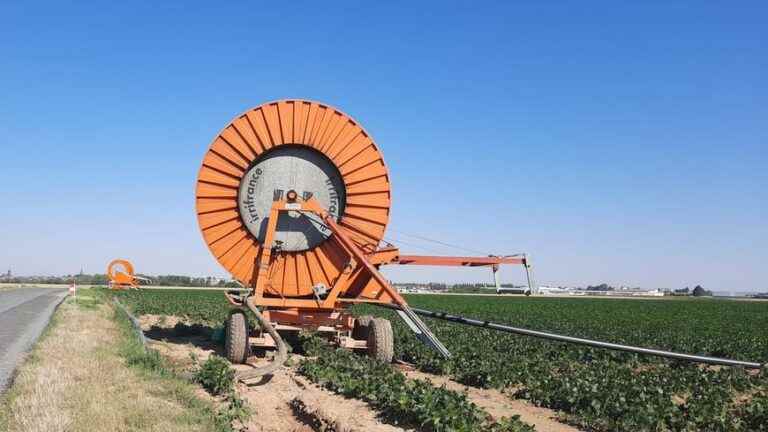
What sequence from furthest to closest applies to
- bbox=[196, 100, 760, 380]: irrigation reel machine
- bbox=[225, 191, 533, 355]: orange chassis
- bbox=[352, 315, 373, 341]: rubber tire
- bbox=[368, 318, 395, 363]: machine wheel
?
bbox=[352, 315, 373, 341]: rubber tire
bbox=[196, 100, 760, 380]: irrigation reel machine
bbox=[225, 191, 533, 355]: orange chassis
bbox=[368, 318, 395, 363]: machine wheel

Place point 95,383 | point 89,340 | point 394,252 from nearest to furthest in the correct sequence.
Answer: point 95,383 → point 394,252 → point 89,340

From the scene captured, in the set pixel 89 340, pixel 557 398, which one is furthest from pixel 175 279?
pixel 557 398

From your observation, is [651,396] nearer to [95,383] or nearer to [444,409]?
[444,409]

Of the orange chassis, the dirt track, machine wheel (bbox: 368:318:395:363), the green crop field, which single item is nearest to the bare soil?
the dirt track

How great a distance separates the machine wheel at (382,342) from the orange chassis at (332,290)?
426 millimetres

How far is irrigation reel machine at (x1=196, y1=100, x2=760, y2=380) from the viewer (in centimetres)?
1262

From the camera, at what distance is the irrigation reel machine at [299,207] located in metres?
12.6

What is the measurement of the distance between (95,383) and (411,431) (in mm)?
4491

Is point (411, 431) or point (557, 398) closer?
point (411, 431)

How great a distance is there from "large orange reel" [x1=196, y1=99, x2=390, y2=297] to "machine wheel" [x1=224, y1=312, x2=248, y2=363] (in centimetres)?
126

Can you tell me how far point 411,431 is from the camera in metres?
6.91

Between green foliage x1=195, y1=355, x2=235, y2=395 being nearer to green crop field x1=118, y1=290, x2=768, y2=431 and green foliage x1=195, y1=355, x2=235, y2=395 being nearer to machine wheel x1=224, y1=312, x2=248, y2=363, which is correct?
machine wheel x1=224, y1=312, x2=248, y2=363

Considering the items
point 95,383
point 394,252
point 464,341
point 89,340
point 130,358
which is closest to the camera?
point 95,383

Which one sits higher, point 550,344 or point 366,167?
point 366,167
